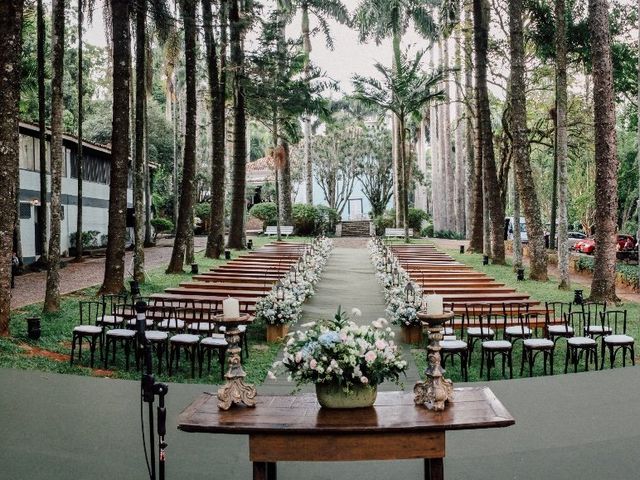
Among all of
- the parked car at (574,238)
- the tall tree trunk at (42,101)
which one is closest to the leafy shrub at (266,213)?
the parked car at (574,238)

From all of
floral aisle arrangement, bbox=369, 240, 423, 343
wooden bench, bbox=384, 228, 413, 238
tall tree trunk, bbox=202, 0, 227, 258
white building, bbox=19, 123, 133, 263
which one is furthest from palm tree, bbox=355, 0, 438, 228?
floral aisle arrangement, bbox=369, 240, 423, 343

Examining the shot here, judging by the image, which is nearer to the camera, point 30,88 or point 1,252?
point 1,252

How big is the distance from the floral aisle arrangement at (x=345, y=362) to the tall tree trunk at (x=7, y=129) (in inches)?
337

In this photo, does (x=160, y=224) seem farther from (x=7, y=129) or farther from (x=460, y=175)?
(x=7, y=129)

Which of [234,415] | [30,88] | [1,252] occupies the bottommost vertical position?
[234,415]

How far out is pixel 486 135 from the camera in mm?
24547

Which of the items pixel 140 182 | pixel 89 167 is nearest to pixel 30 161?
pixel 89 167

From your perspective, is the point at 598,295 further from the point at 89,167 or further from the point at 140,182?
the point at 89,167

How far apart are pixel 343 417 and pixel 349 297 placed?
42.8 ft

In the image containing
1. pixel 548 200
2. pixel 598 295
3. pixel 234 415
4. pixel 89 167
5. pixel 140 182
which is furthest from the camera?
pixel 548 200

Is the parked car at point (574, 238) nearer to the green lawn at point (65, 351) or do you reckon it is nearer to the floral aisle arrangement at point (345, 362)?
the green lawn at point (65, 351)

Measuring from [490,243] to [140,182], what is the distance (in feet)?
45.7

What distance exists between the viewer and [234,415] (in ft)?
16.5

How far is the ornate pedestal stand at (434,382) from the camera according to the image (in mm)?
5082
